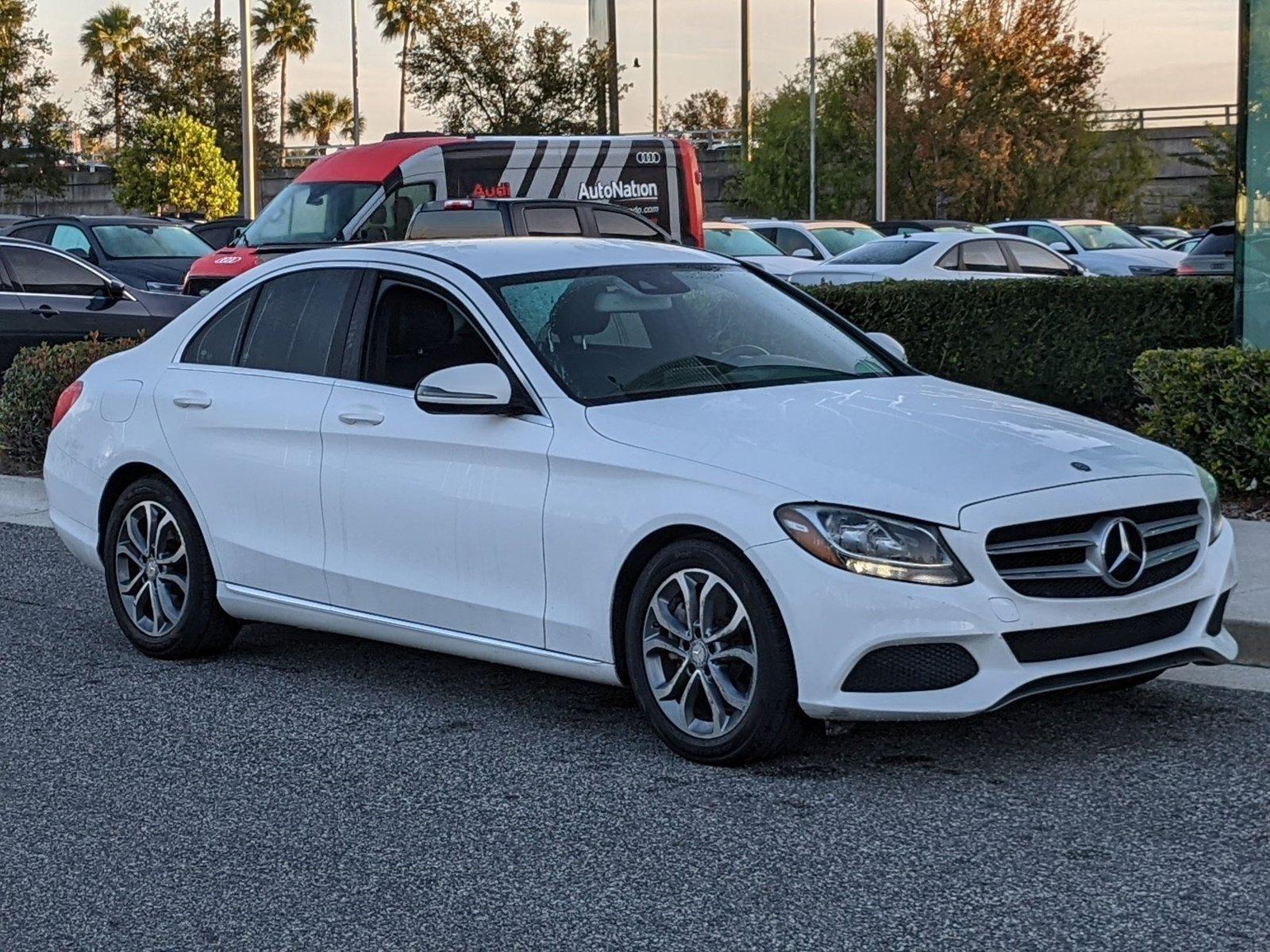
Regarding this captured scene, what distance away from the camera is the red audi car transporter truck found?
20.6 m

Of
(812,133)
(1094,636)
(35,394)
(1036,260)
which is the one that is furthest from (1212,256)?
(812,133)

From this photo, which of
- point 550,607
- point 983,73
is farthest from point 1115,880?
point 983,73

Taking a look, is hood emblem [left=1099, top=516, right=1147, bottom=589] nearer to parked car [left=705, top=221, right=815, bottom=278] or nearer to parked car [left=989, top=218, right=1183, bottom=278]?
parked car [left=705, top=221, right=815, bottom=278]

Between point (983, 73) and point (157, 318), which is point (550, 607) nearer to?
point (157, 318)

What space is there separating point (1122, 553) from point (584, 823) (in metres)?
1.66

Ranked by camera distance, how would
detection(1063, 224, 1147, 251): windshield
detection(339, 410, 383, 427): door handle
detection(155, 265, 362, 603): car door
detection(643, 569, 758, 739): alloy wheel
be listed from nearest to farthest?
detection(643, 569, 758, 739): alloy wheel → detection(339, 410, 383, 427): door handle → detection(155, 265, 362, 603): car door → detection(1063, 224, 1147, 251): windshield

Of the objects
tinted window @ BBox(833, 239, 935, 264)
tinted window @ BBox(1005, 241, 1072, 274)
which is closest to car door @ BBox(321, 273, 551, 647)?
tinted window @ BBox(833, 239, 935, 264)

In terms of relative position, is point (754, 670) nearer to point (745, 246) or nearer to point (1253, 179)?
point (1253, 179)

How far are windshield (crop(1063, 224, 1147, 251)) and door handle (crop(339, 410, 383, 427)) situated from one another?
82.5 ft

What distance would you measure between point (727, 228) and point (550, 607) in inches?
808

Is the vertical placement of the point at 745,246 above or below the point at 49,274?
above

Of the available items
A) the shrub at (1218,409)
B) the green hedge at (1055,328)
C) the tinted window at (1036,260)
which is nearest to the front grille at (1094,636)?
the shrub at (1218,409)

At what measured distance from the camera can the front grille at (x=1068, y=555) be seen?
5.20m

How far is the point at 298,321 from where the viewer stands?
23.1 feet
